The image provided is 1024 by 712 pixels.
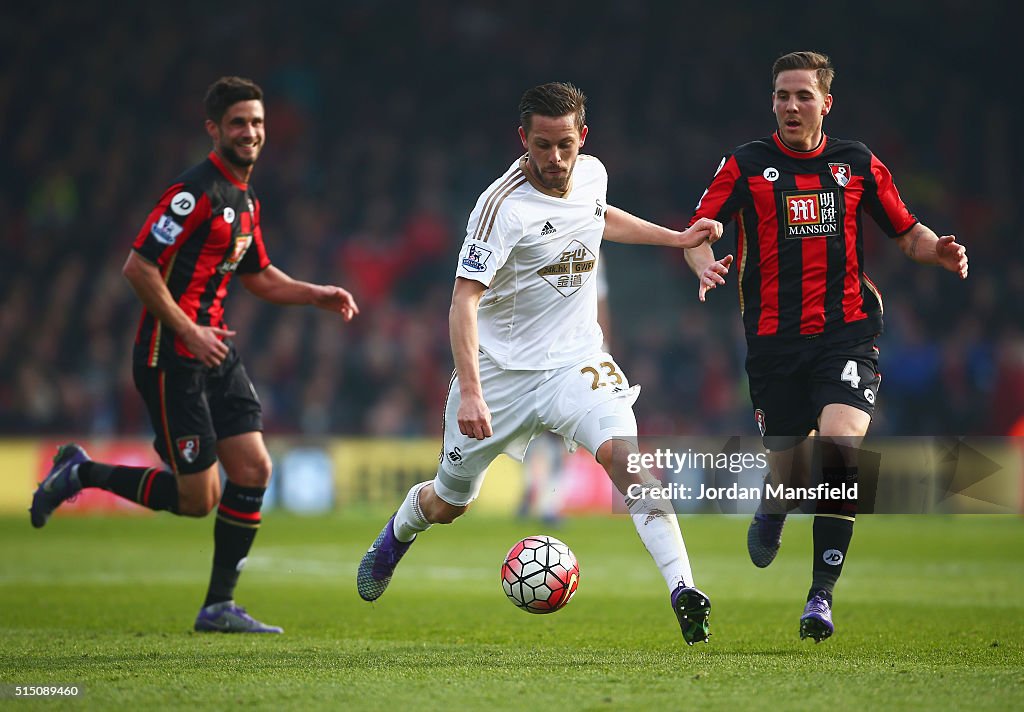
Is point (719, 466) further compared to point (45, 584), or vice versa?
point (719, 466)

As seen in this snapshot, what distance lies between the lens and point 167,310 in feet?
21.2

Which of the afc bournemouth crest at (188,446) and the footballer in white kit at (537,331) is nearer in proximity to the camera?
the footballer in white kit at (537,331)

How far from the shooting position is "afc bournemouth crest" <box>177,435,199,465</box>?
677 centimetres

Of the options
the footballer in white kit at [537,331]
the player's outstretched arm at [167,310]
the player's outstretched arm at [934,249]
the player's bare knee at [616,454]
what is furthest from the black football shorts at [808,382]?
the player's outstretched arm at [167,310]

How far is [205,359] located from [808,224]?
9.95 ft

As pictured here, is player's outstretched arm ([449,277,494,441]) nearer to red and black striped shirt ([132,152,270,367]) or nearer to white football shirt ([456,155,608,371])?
white football shirt ([456,155,608,371])

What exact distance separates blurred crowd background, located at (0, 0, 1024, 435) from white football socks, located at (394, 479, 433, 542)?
11.8m

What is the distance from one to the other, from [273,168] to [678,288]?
22.7 feet

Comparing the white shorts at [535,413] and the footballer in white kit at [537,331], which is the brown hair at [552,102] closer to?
the footballer in white kit at [537,331]

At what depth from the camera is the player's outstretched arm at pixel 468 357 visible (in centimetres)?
545

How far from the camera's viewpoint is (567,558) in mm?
5910

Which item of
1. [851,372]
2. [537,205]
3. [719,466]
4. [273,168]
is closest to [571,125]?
[537,205]

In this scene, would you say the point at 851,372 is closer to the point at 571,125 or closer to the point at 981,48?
the point at 571,125

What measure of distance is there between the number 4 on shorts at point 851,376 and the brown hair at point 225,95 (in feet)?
10.5
